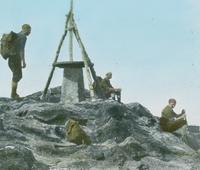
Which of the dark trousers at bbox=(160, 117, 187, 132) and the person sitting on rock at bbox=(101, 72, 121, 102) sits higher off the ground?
the person sitting on rock at bbox=(101, 72, 121, 102)

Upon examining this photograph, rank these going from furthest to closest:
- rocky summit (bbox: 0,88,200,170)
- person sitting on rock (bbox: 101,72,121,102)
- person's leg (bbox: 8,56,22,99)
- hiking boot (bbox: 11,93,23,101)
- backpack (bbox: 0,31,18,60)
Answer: person sitting on rock (bbox: 101,72,121,102), hiking boot (bbox: 11,93,23,101), person's leg (bbox: 8,56,22,99), backpack (bbox: 0,31,18,60), rocky summit (bbox: 0,88,200,170)

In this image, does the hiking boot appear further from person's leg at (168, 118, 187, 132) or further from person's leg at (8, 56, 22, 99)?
person's leg at (168, 118, 187, 132)

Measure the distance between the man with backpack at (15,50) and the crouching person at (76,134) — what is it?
456 centimetres

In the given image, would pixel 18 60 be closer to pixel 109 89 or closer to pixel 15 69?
pixel 15 69

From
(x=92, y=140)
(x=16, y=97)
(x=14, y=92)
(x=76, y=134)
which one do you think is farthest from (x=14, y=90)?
(x=76, y=134)

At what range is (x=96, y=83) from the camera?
24.0 meters

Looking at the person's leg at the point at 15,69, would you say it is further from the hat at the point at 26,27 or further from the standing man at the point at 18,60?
the hat at the point at 26,27

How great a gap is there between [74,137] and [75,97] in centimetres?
670

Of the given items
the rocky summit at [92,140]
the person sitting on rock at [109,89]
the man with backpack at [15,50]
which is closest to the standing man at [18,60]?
the man with backpack at [15,50]

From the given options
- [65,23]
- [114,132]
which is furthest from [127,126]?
[65,23]

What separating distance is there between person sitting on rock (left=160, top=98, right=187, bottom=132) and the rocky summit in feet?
0.79

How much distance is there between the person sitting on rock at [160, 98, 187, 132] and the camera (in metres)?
21.3

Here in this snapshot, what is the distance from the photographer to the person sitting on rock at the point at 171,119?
21.3m

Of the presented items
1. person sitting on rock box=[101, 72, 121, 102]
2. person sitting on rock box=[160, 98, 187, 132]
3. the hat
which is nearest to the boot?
the hat
